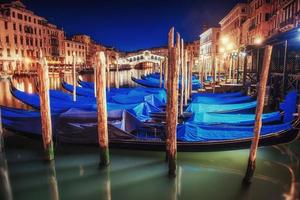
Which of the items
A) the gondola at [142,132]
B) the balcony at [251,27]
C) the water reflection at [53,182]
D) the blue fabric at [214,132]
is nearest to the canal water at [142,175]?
the water reflection at [53,182]

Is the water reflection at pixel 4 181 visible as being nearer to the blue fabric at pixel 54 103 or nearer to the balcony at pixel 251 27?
the blue fabric at pixel 54 103

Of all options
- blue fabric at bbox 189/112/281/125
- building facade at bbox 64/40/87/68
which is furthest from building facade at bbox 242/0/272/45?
building facade at bbox 64/40/87/68

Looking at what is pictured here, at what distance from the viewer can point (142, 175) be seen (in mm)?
5441

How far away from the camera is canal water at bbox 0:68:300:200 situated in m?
4.82

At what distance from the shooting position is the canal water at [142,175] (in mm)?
4816

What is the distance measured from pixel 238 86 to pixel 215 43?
27400 millimetres

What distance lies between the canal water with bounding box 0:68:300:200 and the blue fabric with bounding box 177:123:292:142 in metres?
0.57

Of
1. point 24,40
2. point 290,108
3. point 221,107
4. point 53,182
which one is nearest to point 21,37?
point 24,40

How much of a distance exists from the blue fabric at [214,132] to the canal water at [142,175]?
1.86 feet

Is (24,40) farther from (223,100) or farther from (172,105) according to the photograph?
(172,105)

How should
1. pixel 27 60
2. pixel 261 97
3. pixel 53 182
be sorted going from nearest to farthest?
pixel 261 97 → pixel 53 182 → pixel 27 60

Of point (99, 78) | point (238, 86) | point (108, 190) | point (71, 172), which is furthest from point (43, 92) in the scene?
point (238, 86)

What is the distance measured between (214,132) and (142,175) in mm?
1850

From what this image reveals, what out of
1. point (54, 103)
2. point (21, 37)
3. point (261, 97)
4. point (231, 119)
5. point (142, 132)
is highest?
point (21, 37)
